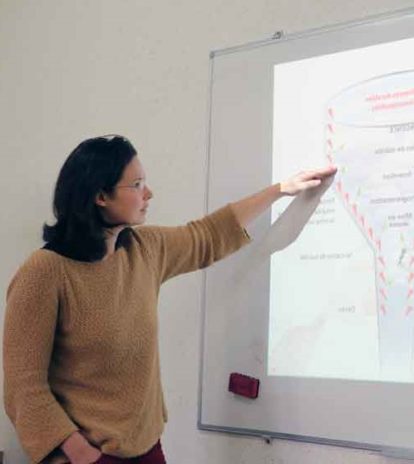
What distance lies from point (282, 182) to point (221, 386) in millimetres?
583

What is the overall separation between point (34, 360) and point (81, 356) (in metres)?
0.10

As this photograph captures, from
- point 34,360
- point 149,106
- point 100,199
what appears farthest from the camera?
point 149,106

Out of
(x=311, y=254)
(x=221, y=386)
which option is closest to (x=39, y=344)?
(x=221, y=386)

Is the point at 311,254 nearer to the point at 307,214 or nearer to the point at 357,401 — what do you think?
the point at 307,214

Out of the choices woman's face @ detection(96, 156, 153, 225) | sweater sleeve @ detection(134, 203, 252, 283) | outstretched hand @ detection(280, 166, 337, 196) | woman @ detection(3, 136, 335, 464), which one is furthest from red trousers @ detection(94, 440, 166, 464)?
outstretched hand @ detection(280, 166, 337, 196)

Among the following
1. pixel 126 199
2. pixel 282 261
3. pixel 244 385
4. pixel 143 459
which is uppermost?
pixel 126 199

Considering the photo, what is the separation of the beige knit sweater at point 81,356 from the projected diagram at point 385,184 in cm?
56

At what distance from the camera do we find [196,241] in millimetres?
1642

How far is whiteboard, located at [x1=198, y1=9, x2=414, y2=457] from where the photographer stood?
61.4 inches

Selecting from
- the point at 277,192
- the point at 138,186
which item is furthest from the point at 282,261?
the point at 138,186

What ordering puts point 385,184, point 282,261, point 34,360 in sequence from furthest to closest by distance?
point 282,261 → point 385,184 → point 34,360

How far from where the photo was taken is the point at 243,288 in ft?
5.83

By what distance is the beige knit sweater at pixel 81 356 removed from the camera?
1359mm

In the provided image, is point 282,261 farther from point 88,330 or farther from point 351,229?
point 88,330
